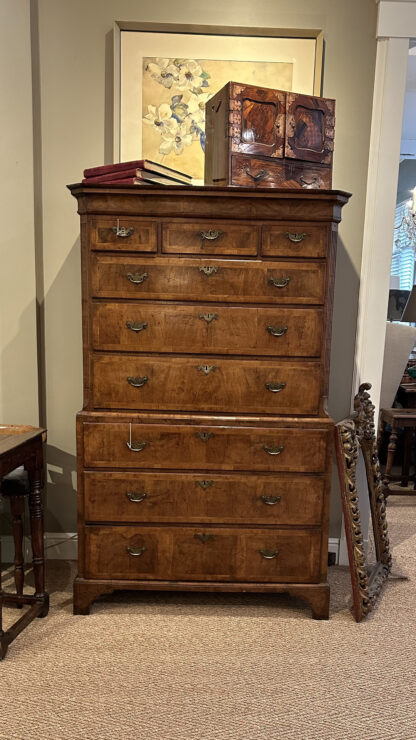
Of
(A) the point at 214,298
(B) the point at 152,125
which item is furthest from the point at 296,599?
(B) the point at 152,125

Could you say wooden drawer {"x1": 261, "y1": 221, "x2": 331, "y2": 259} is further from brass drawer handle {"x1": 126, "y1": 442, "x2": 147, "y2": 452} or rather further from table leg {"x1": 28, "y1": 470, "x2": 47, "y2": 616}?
table leg {"x1": 28, "y1": 470, "x2": 47, "y2": 616}

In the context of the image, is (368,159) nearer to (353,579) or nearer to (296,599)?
(353,579)

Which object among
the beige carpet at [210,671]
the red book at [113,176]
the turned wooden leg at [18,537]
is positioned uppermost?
the red book at [113,176]

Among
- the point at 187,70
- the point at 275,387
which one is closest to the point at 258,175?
the point at 187,70

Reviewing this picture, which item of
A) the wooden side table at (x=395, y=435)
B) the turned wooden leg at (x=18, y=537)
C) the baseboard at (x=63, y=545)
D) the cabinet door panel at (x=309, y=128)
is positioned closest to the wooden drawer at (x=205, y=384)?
the turned wooden leg at (x=18, y=537)

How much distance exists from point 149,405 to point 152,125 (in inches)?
53.1

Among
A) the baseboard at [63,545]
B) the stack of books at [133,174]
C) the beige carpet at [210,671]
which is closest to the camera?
the beige carpet at [210,671]

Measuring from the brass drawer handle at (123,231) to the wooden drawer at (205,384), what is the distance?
1.58 ft

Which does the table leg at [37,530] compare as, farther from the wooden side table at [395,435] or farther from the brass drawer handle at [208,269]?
the wooden side table at [395,435]

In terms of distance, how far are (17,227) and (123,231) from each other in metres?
0.74

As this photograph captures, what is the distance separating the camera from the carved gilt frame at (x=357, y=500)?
7.63 ft

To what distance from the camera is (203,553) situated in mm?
2273

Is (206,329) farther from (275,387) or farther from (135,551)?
(135,551)

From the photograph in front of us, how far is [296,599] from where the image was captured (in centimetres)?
249
